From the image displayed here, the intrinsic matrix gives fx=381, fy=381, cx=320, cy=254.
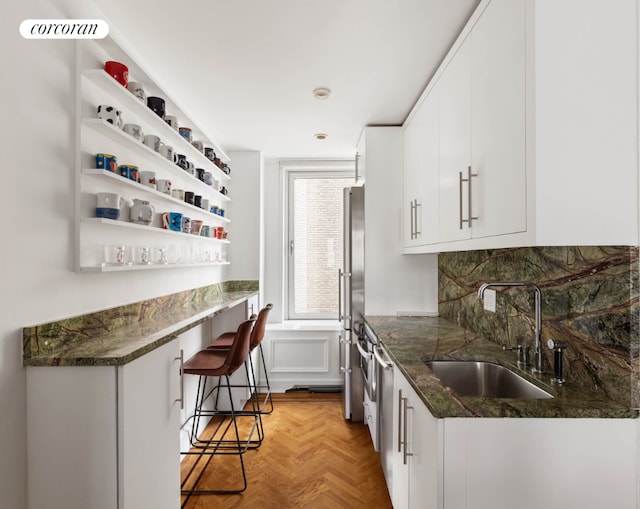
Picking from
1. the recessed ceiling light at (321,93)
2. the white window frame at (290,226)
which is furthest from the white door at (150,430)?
the white window frame at (290,226)

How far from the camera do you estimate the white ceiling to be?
5.44 feet

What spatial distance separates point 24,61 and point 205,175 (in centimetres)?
167

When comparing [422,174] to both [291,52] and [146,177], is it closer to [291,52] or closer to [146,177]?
[291,52]

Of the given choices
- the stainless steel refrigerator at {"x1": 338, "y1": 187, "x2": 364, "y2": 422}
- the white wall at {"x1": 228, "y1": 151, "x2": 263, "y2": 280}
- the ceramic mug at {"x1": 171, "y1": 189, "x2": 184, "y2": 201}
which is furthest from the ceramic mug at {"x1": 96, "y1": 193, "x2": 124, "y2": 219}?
the white wall at {"x1": 228, "y1": 151, "x2": 263, "y2": 280}

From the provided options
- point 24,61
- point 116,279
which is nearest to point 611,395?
point 116,279

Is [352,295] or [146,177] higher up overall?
[146,177]

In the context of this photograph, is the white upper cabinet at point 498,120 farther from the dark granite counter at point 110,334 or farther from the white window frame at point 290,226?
the white window frame at point 290,226

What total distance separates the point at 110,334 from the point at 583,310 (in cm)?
194

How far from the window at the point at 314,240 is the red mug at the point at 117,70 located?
8.30 feet

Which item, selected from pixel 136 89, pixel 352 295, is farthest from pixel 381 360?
pixel 136 89

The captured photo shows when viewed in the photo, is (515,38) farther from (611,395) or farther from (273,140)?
(273,140)

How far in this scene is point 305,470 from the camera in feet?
8.11

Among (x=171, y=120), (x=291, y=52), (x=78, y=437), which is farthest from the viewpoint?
(x=171, y=120)

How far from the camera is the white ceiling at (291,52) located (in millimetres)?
1659
